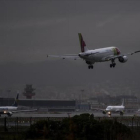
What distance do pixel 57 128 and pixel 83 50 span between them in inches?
2315

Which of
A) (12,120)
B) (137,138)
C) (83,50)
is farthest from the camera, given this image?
(83,50)

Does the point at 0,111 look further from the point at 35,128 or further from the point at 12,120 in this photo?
the point at 35,128

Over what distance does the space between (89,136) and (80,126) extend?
9.07 feet

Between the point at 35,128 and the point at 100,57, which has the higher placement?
the point at 100,57

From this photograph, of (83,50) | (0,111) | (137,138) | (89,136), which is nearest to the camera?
(137,138)

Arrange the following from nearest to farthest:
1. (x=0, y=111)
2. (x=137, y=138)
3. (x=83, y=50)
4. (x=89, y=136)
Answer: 1. (x=137, y=138)
2. (x=89, y=136)
3. (x=83, y=50)
4. (x=0, y=111)

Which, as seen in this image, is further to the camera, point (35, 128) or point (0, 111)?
point (0, 111)

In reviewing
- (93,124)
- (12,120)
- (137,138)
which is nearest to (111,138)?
(137,138)

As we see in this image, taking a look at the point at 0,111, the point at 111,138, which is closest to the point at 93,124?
the point at 111,138

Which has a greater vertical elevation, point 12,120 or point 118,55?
point 118,55

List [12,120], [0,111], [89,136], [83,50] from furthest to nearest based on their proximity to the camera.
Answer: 1. [0,111]
2. [83,50]
3. [12,120]
4. [89,136]

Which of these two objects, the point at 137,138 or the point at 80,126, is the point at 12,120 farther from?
the point at 137,138

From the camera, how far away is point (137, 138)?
38.2m

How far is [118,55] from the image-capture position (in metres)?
103
